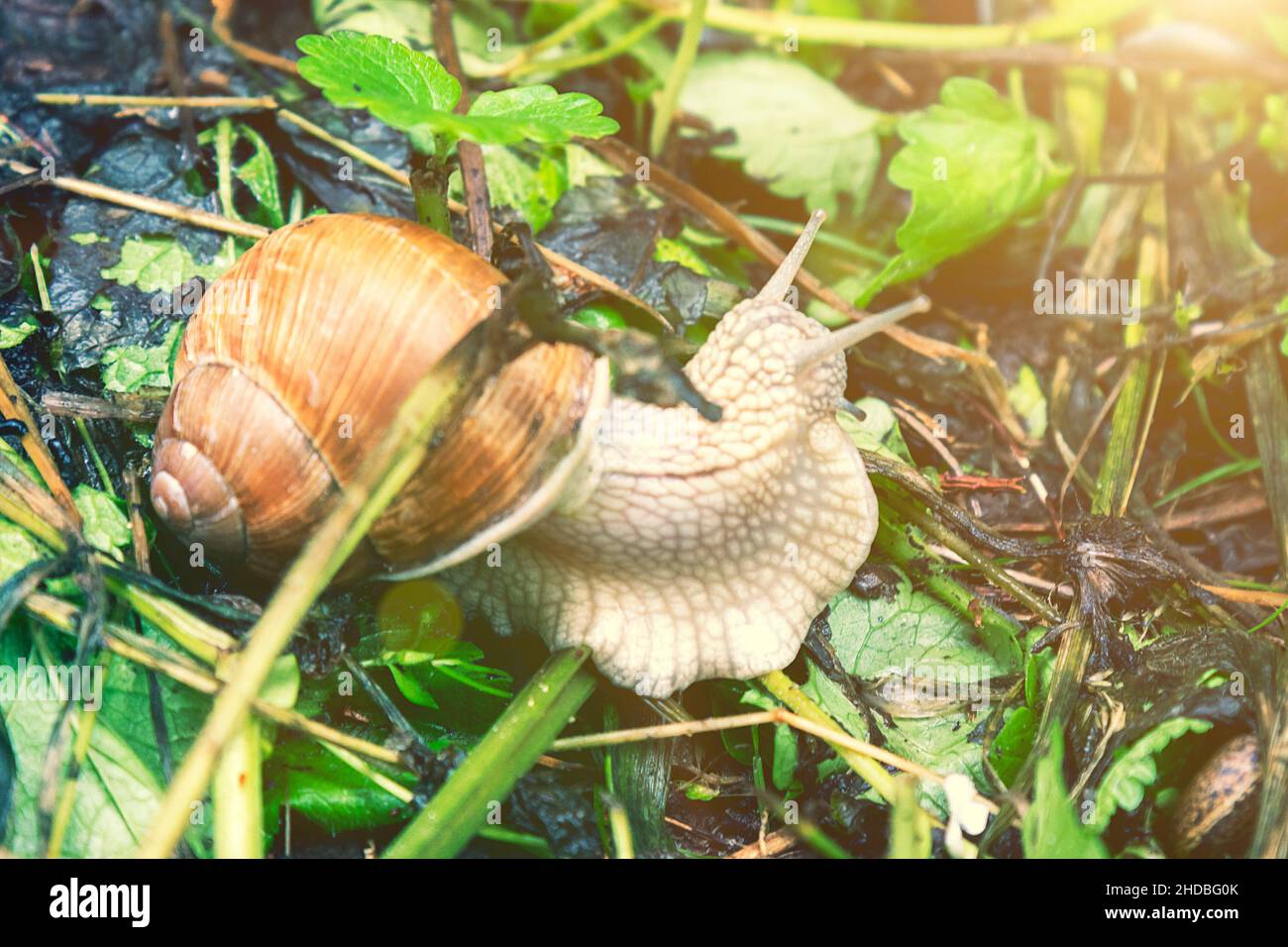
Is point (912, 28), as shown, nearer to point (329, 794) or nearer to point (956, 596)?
point (956, 596)

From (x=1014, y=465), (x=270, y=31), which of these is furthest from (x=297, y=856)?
(x=270, y=31)

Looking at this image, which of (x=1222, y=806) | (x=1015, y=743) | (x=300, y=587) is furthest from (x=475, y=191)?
(x=1222, y=806)

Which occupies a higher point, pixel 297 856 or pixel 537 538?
pixel 537 538

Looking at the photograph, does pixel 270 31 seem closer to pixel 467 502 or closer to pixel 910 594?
pixel 467 502

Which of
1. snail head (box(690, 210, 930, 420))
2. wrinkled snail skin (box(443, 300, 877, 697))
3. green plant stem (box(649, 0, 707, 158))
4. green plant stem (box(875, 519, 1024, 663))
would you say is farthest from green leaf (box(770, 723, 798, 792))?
green plant stem (box(649, 0, 707, 158))

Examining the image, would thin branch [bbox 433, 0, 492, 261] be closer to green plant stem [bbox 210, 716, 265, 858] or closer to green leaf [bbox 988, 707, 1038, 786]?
green plant stem [bbox 210, 716, 265, 858]

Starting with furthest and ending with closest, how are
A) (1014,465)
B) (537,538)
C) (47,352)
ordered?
(1014,465) < (47,352) < (537,538)
